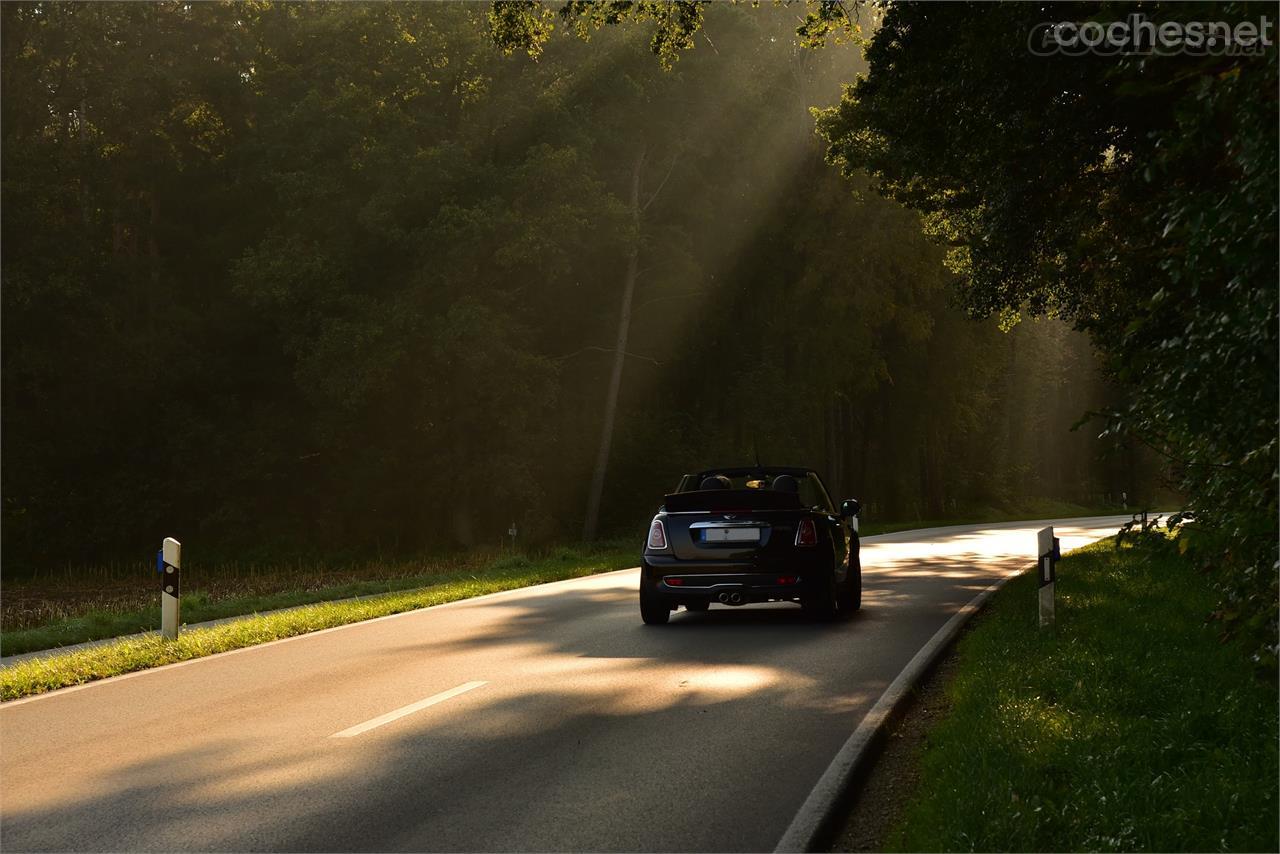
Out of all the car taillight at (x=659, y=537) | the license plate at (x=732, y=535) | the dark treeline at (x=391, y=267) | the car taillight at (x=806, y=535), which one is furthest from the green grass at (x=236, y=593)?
the dark treeline at (x=391, y=267)

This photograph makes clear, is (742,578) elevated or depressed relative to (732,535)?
depressed

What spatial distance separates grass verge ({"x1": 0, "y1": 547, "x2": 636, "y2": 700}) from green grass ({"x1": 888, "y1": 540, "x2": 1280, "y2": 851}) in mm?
7258

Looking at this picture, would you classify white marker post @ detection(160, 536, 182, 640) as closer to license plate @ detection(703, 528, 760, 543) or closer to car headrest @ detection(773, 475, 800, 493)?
license plate @ detection(703, 528, 760, 543)

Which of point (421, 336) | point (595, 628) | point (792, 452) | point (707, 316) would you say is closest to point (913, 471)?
point (792, 452)

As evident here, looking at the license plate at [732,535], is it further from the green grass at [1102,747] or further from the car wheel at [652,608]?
the green grass at [1102,747]

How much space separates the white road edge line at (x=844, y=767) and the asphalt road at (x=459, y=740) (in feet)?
0.34

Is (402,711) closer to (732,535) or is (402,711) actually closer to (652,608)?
(732,535)

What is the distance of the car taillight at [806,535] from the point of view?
13.7 meters

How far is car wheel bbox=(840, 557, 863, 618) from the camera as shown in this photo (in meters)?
15.1

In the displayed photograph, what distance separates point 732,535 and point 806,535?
0.77m

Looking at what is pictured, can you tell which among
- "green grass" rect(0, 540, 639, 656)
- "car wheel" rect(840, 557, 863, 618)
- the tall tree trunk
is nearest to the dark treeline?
the tall tree trunk

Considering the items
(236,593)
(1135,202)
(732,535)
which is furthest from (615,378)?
(732,535)

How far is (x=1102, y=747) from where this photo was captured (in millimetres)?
7066

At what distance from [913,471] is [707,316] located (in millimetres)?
17842
